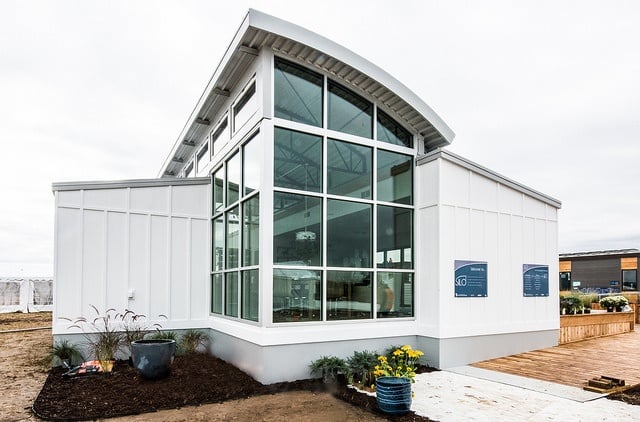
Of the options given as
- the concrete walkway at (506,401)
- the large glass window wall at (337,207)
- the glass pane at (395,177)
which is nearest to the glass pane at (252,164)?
the large glass window wall at (337,207)

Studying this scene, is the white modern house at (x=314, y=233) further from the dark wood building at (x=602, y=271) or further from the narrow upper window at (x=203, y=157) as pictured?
the dark wood building at (x=602, y=271)

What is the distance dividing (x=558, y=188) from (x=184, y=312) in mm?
21141

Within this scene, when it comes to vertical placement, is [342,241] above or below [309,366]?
above

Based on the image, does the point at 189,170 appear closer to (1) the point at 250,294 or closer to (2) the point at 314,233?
(1) the point at 250,294

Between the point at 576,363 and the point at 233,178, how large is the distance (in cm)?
697

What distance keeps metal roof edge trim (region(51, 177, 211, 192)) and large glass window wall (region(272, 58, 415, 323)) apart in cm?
318

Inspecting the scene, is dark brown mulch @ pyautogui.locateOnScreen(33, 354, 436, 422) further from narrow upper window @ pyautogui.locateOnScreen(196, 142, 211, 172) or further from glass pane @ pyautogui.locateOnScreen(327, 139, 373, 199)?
narrow upper window @ pyautogui.locateOnScreen(196, 142, 211, 172)

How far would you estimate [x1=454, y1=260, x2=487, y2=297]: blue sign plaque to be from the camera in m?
7.84

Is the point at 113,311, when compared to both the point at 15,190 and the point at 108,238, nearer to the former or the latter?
the point at 108,238

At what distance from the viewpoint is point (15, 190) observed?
73.3 ft

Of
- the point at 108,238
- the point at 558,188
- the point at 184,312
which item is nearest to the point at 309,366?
the point at 184,312

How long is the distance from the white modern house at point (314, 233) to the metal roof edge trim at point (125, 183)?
32 mm

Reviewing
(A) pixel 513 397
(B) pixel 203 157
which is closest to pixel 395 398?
(A) pixel 513 397

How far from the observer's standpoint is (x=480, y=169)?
8.40 meters
